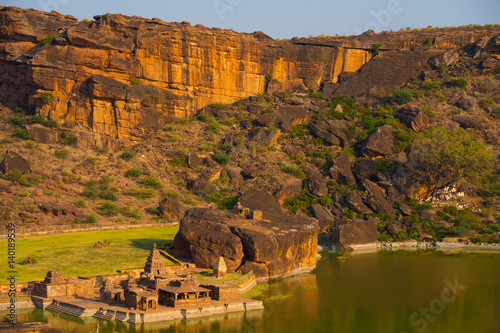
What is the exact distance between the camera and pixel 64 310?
4062cm

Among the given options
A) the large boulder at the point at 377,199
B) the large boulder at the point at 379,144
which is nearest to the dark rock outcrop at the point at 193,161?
the large boulder at the point at 377,199

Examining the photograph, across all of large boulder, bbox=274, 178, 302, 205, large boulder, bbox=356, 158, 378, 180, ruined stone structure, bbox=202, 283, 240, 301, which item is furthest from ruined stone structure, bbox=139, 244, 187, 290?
large boulder, bbox=356, 158, 378, 180

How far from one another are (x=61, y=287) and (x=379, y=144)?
5286 cm

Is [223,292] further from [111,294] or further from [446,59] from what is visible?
[446,59]

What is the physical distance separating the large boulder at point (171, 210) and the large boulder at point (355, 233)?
55.0 ft

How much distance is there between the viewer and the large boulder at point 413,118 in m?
91.2

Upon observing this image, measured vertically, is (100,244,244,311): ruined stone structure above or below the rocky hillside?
below

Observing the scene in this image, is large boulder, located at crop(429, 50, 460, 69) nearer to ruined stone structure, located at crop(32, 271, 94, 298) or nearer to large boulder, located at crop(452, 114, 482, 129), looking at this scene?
large boulder, located at crop(452, 114, 482, 129)

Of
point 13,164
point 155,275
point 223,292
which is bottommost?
point 223,292

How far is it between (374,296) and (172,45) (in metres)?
55.0

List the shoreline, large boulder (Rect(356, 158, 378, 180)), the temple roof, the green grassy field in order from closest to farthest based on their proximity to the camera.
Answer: the temple roof, the green grassy field, the shoreline, large boulder (Rect(356, 158, 378, 180))

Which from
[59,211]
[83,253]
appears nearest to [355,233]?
[83,253]

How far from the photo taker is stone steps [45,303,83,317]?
1575 inches

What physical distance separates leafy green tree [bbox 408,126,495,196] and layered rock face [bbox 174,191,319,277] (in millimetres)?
26147
